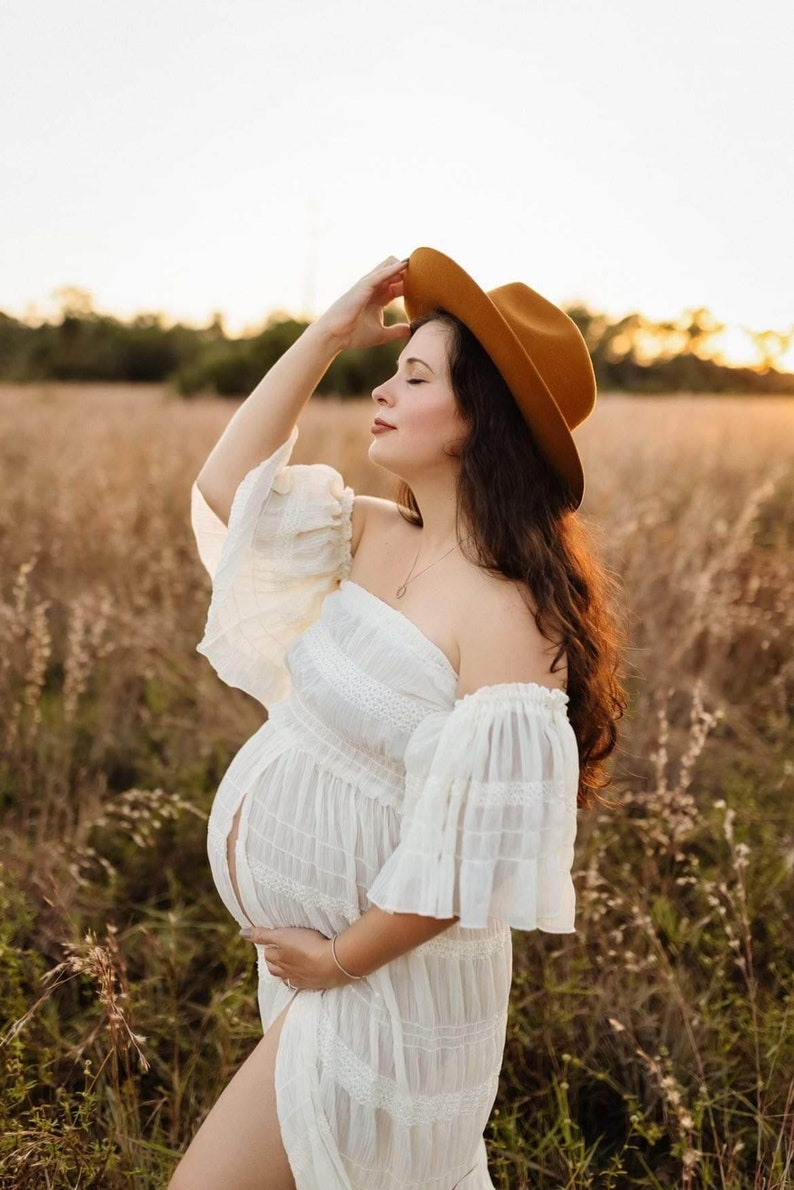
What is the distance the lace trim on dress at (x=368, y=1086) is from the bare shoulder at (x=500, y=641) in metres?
0.59

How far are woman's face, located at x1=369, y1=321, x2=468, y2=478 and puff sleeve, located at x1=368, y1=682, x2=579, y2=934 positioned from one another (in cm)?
45

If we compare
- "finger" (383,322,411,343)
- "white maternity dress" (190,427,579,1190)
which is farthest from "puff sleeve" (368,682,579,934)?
"finger" (383,322,411,343)

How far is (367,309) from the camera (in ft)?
6.38

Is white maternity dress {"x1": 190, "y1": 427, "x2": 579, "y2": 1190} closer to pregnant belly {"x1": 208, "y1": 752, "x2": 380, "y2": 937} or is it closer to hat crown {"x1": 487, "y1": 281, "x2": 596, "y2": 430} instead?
pregnant belly {"x1": 208, "y1": 752, "x2": 380, "y2": 937}

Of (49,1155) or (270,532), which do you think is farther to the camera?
(270,532)

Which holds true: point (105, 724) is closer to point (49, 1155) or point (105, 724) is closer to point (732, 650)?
point (49, 1155)

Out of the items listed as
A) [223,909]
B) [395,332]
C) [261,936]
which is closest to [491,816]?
[261,936]

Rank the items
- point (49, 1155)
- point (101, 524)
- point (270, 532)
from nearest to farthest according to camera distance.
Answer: point (49, 1155), point (270, 532), point (101, 524)

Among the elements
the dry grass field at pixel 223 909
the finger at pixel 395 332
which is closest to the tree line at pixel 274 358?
the dry grass field at pixel 223 909

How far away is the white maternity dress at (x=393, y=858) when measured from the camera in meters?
1.38

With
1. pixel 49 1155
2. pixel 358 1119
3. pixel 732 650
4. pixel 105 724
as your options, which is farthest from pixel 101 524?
pixel 358 1119

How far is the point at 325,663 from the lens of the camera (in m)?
1.65

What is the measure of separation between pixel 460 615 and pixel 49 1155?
125 cm

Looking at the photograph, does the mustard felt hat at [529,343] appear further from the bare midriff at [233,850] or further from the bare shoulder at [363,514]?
the bare midriff at [233,850]
